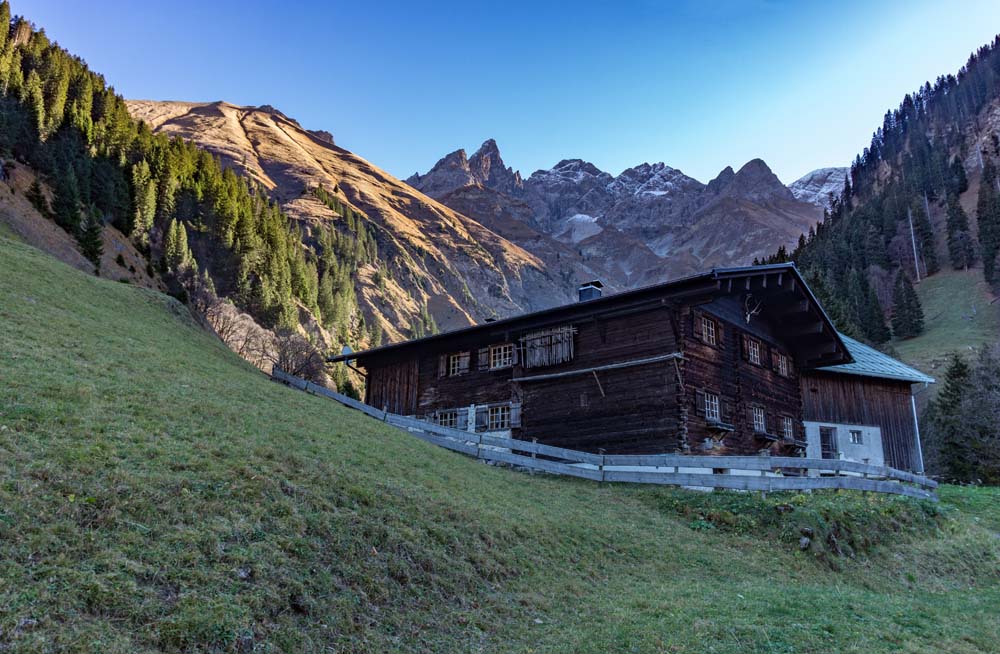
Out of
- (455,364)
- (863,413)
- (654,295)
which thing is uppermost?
(654,295)

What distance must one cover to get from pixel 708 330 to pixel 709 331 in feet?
0.33

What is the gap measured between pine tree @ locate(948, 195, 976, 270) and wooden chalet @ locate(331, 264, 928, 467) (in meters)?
92.3

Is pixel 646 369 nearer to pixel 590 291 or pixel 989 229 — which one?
pixel 590 291

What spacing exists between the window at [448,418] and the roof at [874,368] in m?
21.4

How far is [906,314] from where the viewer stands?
9038 cm

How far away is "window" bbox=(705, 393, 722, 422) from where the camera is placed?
86.0 ft

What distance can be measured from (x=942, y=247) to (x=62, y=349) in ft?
451

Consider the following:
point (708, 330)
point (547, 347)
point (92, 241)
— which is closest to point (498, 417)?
point (547, 347)

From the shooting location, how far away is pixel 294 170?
589 ft

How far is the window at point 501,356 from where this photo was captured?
30984 mm

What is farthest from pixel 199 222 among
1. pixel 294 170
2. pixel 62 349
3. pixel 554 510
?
pixel 294 170

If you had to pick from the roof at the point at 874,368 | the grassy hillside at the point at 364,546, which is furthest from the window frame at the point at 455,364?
the roof at the point at 874,368

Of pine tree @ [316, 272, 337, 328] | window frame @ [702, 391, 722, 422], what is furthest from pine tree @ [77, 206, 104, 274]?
window frame @ [702, 391, 722, 422]

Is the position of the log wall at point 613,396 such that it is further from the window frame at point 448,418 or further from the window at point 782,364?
the window at point 782,364
